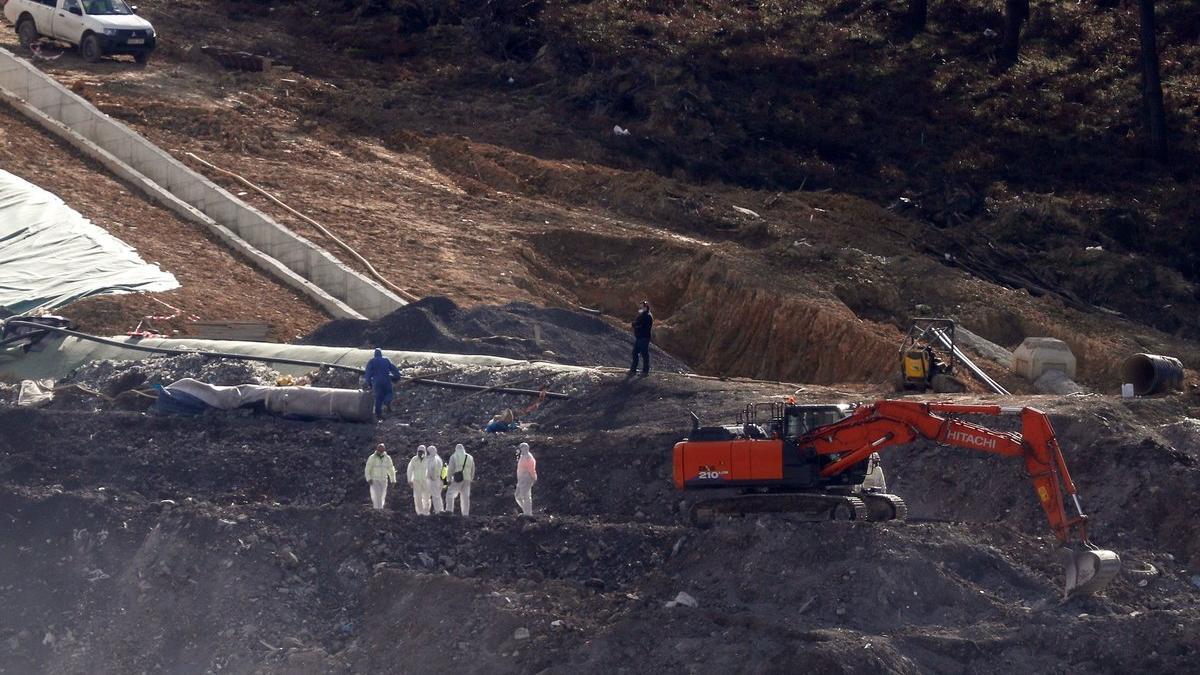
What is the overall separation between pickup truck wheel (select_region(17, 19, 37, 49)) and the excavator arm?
24.3 m

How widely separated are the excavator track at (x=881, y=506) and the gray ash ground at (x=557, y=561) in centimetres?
74

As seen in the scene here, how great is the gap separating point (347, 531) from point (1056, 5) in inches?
1259

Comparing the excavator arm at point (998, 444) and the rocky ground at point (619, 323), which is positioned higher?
the excavator arm at point (998, 444)

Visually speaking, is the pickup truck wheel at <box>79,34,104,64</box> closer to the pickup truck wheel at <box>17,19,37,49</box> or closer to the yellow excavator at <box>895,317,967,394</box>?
the pickup truck wheel at <box>17,19,37,49</box>

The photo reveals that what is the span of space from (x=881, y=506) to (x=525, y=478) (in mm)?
3723

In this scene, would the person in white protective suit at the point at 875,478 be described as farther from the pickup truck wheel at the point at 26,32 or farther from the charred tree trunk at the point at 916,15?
the charred tree trunk at the point at 916,15

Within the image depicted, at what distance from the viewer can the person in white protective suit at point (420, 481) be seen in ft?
53.4

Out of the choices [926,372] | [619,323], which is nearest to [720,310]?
[619,323]

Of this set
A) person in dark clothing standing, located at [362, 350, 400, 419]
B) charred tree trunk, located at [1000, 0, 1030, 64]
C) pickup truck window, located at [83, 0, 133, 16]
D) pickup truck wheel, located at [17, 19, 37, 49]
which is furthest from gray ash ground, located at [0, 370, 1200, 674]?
charred tree trunk, located at [1000, 0, 1030, 64]

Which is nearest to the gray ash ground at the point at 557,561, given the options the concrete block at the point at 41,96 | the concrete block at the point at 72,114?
the concrete block at the point at 72,114

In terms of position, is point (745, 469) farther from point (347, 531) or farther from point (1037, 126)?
point (1037, 126)

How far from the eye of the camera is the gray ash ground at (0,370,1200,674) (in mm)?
13250

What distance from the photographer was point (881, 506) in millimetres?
15617

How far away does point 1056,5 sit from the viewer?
41594mm
